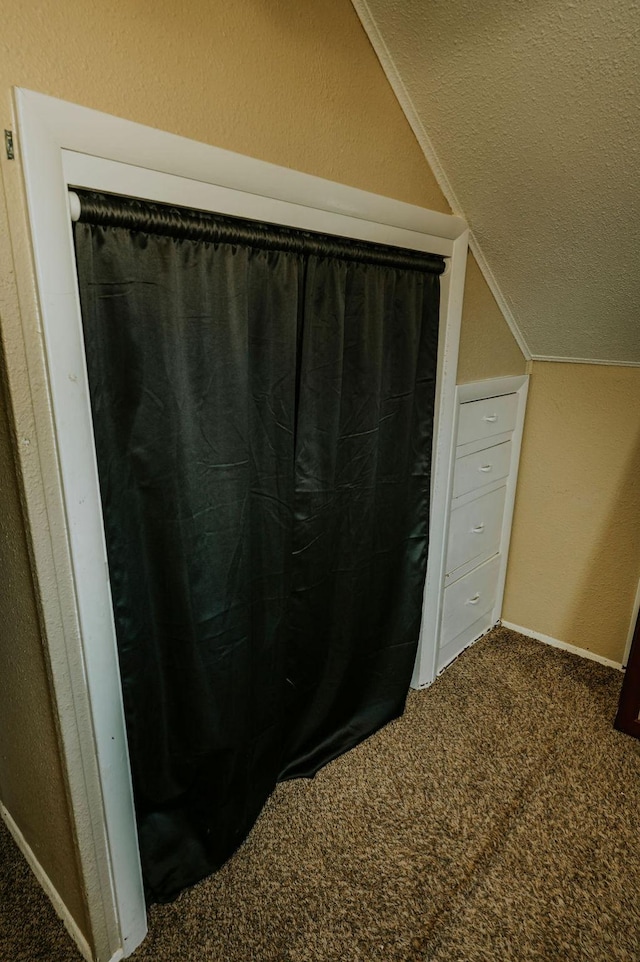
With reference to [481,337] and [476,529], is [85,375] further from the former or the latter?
[476,529]

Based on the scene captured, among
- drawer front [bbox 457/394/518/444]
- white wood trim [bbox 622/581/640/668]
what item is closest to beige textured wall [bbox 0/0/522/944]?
drawer front [bbox 457/394/518/444]

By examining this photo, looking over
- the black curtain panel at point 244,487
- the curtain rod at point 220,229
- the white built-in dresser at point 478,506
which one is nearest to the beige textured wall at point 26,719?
the black curtain panel at point 244,487

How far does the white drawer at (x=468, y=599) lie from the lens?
208cm

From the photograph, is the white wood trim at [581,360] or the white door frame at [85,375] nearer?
the white door frame at [85,375]

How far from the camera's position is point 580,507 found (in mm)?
2158

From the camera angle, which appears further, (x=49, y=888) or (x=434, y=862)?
(x=434, y=862)

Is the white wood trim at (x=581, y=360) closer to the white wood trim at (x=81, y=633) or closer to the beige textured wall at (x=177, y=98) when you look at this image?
the beige textured wall at (x=177, y=98)

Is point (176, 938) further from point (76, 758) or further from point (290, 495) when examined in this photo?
point (290, 495)

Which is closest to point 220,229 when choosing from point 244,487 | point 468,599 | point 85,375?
point 85,375

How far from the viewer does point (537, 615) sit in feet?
7.73

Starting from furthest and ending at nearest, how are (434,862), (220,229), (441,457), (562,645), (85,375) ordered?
(562,645), (441,457), (434,862), (220,229), (85,375)

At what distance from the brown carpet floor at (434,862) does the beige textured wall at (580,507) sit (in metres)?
0.44

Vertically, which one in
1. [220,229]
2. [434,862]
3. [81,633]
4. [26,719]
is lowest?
[434,862]

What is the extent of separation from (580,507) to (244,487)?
154 cm
